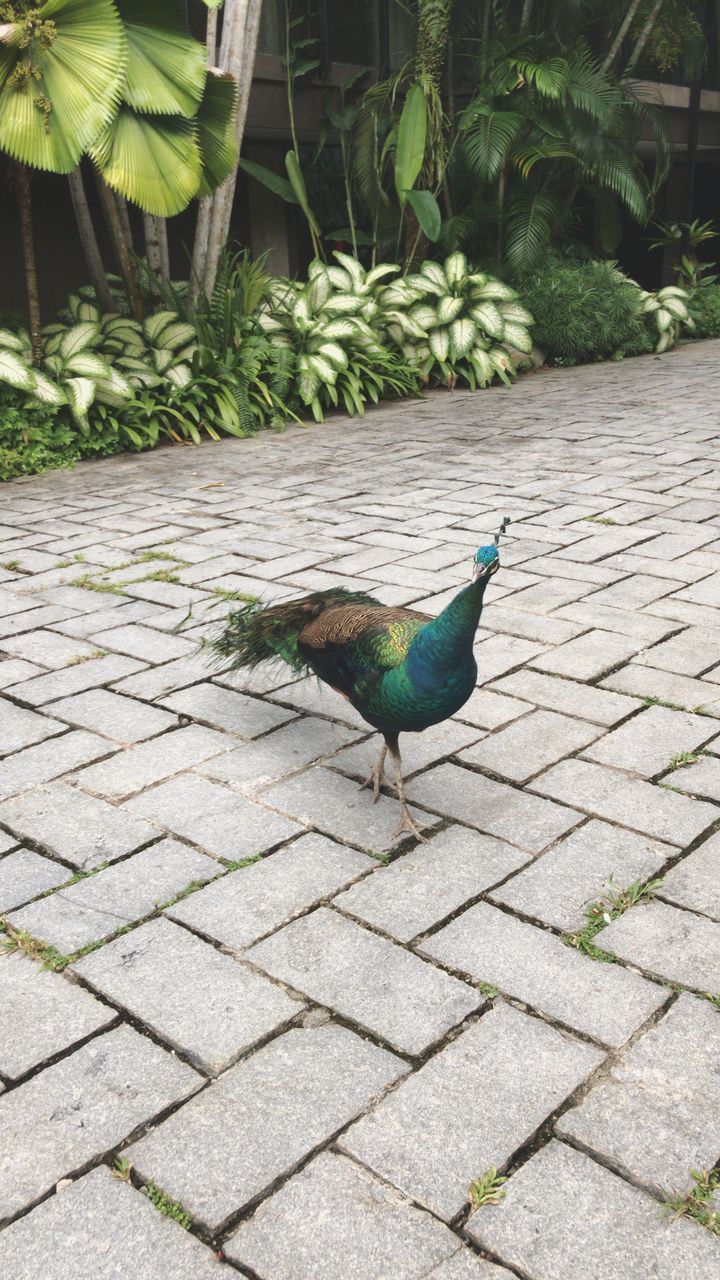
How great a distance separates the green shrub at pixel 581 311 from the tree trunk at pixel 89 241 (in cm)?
439

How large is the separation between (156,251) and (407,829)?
733 centimetres

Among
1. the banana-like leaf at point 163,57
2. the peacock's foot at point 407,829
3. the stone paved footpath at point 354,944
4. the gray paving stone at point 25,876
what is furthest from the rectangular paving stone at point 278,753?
the banana-like leaf at point 163,57

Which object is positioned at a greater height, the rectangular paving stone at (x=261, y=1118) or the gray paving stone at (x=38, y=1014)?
the gray paving stone at (x=38, y=1014)

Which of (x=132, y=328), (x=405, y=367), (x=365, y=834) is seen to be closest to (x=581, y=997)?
(x=365, y=834)

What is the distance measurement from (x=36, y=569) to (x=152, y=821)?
2670mm

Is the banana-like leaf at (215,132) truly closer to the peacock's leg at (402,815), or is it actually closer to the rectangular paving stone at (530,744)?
the rectangular paving stone at (530,744)

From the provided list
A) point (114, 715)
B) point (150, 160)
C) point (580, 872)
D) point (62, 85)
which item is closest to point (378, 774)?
point (580, 872)

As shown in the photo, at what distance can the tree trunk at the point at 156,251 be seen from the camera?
8719 mm

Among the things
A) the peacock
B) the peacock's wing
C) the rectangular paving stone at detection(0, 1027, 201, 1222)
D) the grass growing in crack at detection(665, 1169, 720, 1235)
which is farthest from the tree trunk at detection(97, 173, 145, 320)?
the grass growing in crack at detection(665, 1169, 720, 1235)

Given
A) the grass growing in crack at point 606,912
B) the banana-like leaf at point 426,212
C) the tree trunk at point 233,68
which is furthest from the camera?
the banana-like leaf at point 426,212

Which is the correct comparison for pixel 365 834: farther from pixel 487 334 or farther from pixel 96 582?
pixel 487 334

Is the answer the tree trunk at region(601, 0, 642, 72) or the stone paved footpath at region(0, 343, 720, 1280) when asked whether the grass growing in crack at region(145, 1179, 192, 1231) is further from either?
the tree trunk at region(601, 0, 642, 72)

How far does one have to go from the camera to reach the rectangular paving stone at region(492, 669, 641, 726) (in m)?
3.57

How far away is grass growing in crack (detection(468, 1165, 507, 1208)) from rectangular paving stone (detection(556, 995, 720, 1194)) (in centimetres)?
16
